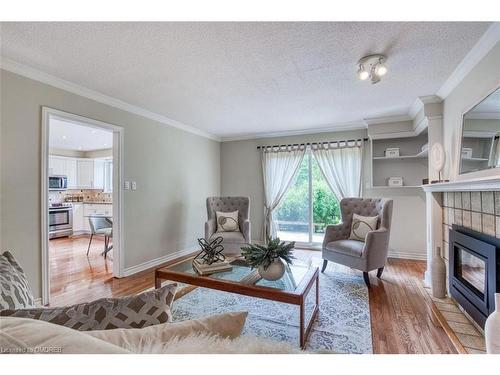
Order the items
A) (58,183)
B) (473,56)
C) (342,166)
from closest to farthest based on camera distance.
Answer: (473,56) < (342,166) < (58,183)

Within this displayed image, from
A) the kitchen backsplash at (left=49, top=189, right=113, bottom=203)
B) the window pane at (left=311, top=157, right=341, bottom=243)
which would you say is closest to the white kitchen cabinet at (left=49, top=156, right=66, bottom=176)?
the kitchen backsplash at (left=49, top=189, right=113, bottom=203)

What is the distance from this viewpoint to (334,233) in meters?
3.27

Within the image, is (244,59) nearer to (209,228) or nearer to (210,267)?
(210,267)

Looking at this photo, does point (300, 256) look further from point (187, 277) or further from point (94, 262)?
point (94, 262)

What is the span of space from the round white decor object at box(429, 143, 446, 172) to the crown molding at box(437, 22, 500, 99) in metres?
0.61

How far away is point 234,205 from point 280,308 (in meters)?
2.14

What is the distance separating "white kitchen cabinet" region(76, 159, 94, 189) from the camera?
6602 mm

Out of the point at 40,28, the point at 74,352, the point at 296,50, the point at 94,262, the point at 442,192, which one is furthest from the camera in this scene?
the point at 94,262

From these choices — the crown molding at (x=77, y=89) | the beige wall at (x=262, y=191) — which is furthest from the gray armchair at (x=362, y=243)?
the crown molding at (x=77, y=89)

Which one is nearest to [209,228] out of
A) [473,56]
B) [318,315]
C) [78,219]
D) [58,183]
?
[318,315]

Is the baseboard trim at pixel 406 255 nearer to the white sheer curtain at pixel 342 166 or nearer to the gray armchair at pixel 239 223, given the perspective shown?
the white sheer curtain at pixel 342 166

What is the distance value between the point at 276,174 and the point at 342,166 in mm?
1215

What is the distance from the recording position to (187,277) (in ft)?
6.59
